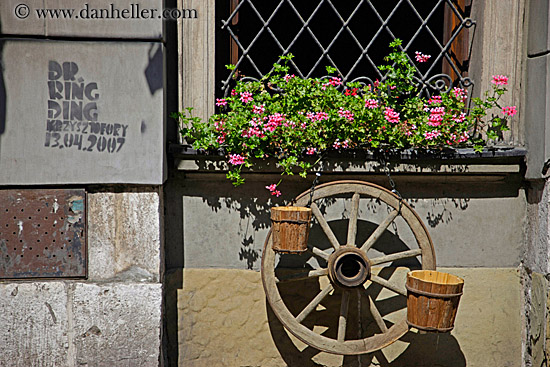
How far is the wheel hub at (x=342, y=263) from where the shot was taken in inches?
101

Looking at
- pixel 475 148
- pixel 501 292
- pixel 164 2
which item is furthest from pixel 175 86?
pixel 501 292

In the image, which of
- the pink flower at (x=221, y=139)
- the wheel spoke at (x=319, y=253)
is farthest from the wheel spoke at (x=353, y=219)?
the pink flower at (x=221, y=139)

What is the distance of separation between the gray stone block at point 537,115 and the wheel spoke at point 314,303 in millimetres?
1276

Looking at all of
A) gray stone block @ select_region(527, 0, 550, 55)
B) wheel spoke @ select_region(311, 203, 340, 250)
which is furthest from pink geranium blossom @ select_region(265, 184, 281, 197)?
gray stone block @ select_region(527, 0, 550, 55)

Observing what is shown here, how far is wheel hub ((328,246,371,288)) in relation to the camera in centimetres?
256

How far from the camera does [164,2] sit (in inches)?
103

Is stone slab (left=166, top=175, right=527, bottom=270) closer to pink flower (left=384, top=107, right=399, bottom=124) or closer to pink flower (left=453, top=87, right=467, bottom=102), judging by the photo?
pink flower (left=384, top=107, right=399, bottom=124)

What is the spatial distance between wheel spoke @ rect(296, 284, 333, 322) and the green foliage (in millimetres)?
615

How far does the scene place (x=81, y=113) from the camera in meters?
2.54

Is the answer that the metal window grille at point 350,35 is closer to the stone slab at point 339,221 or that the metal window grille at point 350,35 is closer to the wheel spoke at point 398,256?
the stone slab at point 339,221

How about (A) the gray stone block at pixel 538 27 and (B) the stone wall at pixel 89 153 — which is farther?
(A) the gray stone block at pixel 538 27

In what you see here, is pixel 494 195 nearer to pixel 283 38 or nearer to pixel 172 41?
pixel 172 41

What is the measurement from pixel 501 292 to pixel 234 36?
2.11 meters

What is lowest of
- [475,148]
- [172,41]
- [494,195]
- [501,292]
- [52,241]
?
[501,292]
